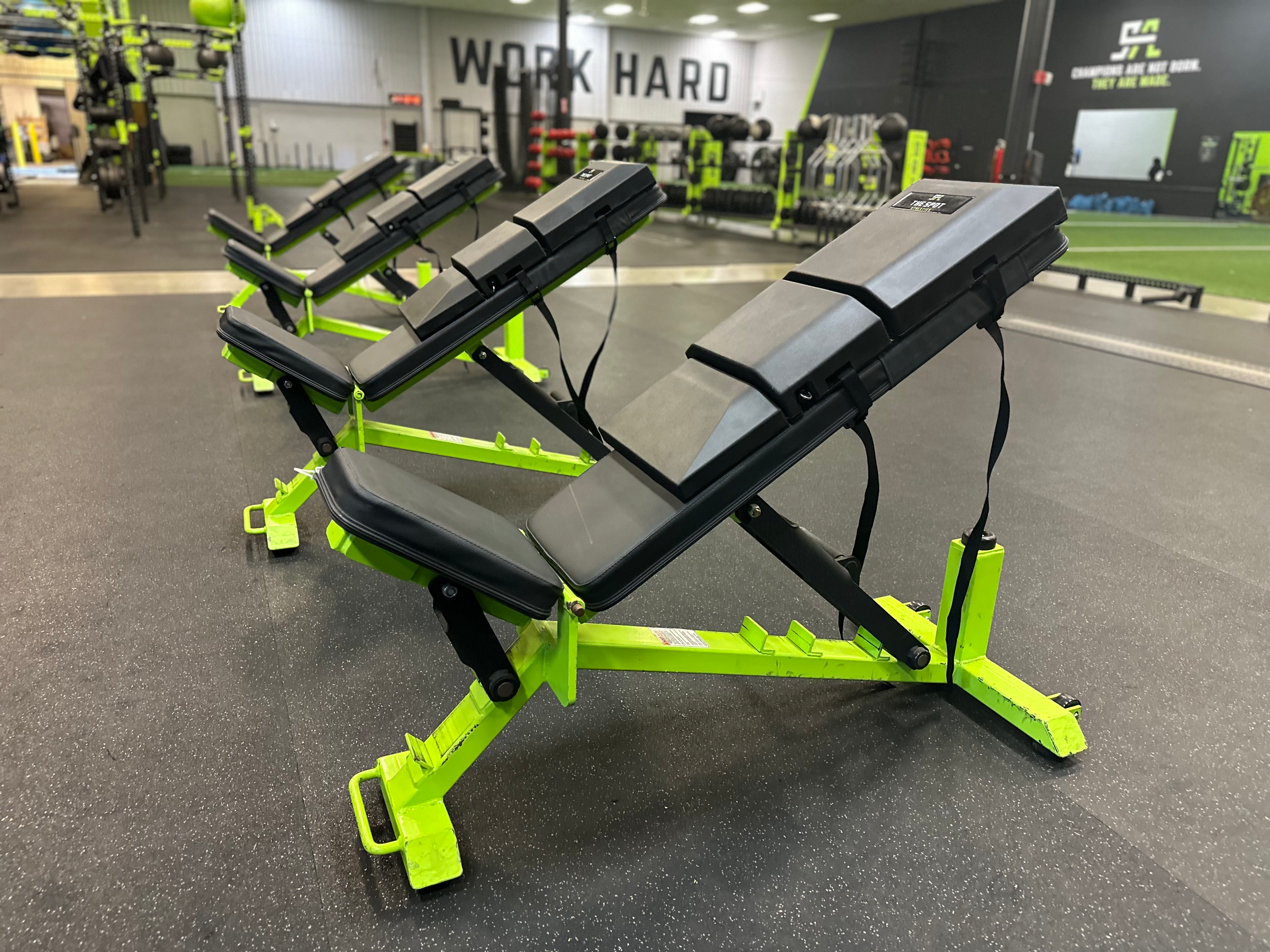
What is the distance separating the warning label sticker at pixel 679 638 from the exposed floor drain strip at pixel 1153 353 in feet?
13.5

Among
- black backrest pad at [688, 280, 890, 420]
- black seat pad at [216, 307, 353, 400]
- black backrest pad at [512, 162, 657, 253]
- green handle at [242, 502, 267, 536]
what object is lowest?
green handle at [242, 502, 267, 536]

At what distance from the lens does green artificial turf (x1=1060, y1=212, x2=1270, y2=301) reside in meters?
7.41

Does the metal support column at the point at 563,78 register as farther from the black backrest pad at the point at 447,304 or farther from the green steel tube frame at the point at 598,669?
the green steel tube frame at the point at 598,669

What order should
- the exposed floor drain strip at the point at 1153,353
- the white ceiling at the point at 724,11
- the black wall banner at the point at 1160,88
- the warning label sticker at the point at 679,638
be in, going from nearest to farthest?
the warning label sticker at the point at 679,638
the exposed floor drain strip at the point at 1153,353
the black wall banner at the point at 1160,88
the white ceiling at the point at 724,11

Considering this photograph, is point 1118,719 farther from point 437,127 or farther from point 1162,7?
point 437,127

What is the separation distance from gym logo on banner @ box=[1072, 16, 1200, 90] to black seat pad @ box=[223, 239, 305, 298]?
573 inches

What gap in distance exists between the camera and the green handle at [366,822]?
3.93 feet

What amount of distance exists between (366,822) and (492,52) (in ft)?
66.3

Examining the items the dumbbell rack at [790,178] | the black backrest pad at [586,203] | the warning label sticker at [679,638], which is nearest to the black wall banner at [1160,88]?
the dumbbell rack at [790,178]

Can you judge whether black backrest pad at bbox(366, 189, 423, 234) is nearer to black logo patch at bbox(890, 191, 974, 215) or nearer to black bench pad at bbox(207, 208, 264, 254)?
black bench pad at bbox(207, 208, 264, 254)

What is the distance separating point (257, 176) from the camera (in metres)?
15.7

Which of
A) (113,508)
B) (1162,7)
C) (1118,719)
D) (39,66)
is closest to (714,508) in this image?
(1118,719)

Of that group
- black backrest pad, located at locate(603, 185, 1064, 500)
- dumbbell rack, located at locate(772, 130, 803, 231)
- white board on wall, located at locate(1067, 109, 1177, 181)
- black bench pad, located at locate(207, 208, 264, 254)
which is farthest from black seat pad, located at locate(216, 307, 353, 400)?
white board on wall, located at locate(1067, 109, 1177, 181)

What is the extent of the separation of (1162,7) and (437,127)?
14.1 m
